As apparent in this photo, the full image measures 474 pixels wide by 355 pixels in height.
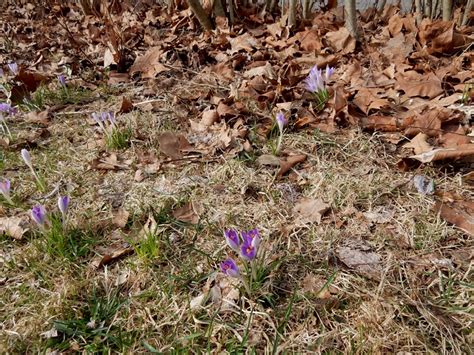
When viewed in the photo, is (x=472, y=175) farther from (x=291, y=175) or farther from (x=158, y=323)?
(x=158, y=323)

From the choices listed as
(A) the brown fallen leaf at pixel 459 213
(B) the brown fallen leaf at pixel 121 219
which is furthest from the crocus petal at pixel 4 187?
(A) the brown fallen leaf at pixel 459 213

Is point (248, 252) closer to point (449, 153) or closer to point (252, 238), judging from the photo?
point (252, 238)

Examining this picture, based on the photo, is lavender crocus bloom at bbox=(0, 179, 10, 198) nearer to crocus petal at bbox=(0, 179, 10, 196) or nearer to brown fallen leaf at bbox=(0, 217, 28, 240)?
crocus petal at bbox=(0, 179, 10, 196)

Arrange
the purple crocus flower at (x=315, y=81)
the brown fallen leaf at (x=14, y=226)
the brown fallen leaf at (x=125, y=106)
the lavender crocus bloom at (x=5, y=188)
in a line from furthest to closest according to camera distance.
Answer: the brown fallen leaf at (x=125, y=106) < the purple crocus flower at (x=315, y=81) < the lavender crocus bloom at (x=5, y=188) < the brown fallen leaf at (x=14, y=226)

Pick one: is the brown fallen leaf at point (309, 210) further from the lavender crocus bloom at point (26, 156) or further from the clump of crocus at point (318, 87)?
the lavender crocus bloom at point (26, 156)

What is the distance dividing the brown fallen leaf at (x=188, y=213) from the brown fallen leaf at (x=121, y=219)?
0.22m

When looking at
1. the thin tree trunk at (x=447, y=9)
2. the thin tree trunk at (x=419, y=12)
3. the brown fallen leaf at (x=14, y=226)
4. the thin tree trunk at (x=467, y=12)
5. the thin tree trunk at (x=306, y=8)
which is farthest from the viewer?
the thin tree trunk at (x=306, y=8)

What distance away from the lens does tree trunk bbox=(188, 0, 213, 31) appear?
3734 millimetres

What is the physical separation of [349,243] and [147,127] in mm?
1482

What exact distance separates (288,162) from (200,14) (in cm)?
240

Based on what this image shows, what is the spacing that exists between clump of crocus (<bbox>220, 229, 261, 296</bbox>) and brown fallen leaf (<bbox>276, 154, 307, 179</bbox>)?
2.20 ft

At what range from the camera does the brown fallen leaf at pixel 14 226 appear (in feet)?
5.71

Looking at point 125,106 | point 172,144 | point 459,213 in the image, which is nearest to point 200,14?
point 125,106

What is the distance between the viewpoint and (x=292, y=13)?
3549 millimetres
